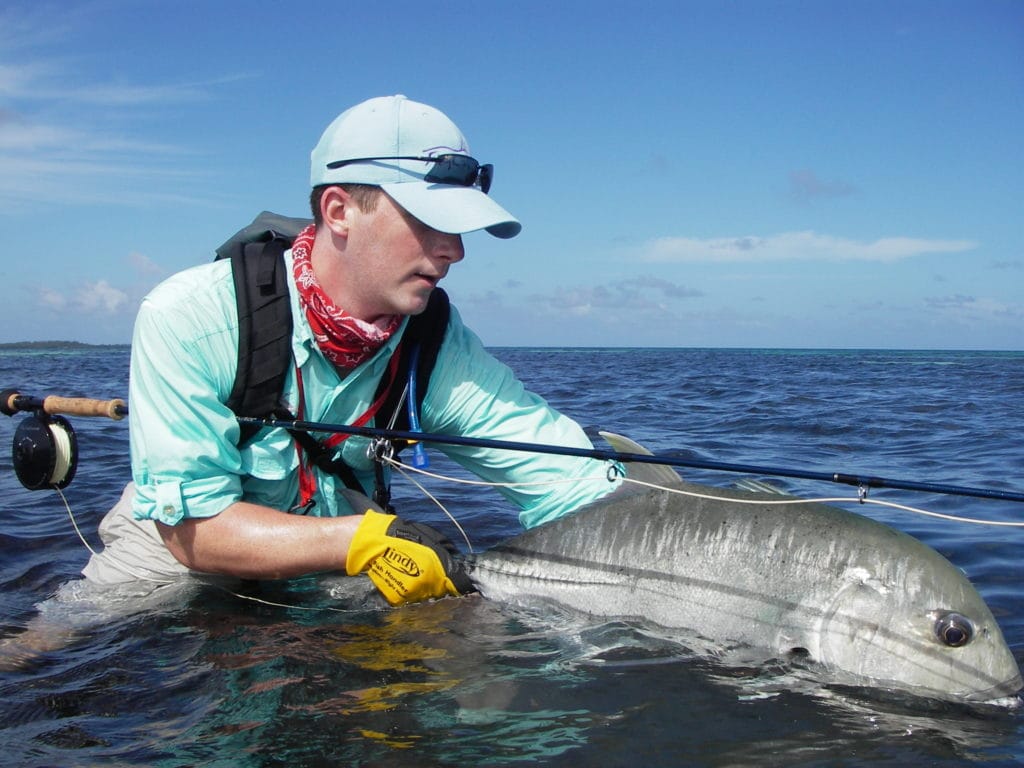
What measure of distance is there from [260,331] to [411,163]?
0.92m

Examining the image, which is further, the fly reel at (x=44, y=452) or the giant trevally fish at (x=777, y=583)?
the fly reel at (x=44, y=452)

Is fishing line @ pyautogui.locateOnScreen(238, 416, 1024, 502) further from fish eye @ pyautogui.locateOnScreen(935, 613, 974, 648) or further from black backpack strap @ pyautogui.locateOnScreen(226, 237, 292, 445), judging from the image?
fish eye @ pyautogui.locateOnScreen(935, 613, 974, 648)

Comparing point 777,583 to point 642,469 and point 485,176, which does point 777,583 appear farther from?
point 485,176

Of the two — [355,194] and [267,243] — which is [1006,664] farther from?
[267,243]

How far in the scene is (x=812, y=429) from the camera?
449 inches

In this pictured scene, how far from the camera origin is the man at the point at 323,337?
347cm

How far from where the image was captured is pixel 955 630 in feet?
10.1

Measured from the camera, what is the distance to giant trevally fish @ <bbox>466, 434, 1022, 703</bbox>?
312cm

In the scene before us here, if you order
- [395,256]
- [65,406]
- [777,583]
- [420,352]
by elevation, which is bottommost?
[777,583]

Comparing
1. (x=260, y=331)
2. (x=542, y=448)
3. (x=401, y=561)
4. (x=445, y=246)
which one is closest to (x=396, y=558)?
(x=401, y=561)

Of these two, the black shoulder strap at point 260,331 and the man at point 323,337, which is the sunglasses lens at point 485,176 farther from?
the black shoulder strap at point 260,331

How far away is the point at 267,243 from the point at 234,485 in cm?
105

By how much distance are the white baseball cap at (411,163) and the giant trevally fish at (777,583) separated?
3.80ft

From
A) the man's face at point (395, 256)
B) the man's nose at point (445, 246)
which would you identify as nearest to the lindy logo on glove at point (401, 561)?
the man's face at point (395, 256)
